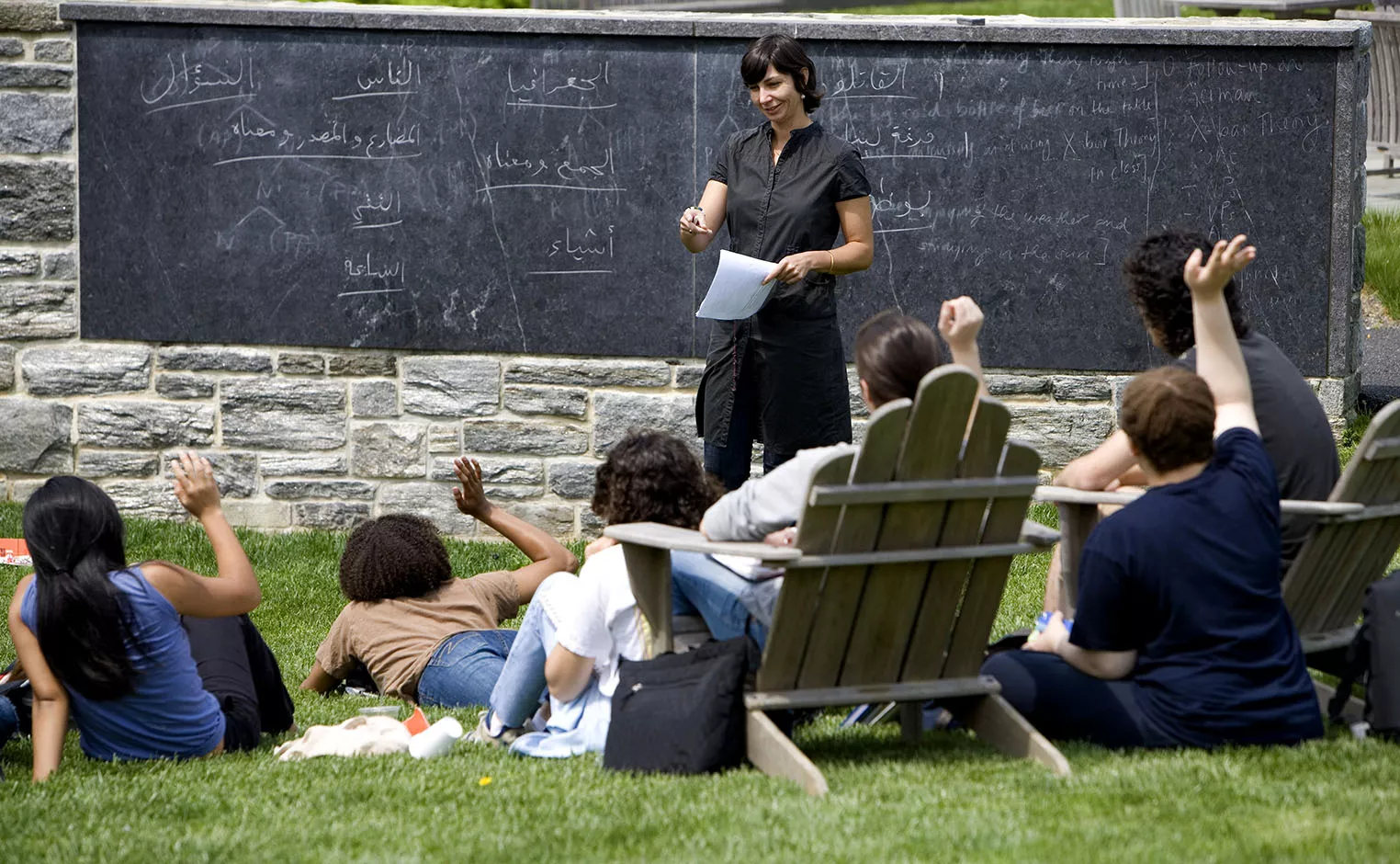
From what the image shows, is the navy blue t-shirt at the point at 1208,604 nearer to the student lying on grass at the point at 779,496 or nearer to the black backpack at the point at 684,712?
the student lying on grass at the point at 779,496

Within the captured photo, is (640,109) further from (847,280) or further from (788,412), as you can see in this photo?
(788,412)

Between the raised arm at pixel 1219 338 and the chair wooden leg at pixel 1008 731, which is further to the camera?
the raised arm at pixel 1219 338

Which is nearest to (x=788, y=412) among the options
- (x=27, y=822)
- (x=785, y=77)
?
(x=785, y=77)

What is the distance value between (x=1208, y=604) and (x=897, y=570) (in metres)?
0.71

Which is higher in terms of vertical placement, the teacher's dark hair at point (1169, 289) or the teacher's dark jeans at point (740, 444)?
the teacher's dark hair at point (1169, 289)

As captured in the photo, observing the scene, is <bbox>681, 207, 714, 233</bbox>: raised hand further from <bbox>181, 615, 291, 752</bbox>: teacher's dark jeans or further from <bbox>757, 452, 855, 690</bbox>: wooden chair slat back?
<bbox>757, 452, 855, 690</bbox>: wooden chair slat back

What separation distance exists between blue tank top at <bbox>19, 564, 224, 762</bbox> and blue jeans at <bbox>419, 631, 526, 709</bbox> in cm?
81

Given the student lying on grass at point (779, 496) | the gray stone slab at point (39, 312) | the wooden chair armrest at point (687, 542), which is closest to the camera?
the wooden chair armrest at point (687, 542)

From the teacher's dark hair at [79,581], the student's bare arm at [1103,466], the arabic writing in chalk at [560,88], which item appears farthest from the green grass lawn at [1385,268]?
the teacher's dark hair at [79,581]

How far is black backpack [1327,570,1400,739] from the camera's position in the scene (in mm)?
4062

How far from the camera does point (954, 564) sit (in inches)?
160

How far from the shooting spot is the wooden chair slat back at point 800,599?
12.4ft

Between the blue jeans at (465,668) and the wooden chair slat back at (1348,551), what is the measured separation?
2.31 m

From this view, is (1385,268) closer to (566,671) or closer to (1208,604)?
(1208,604)
